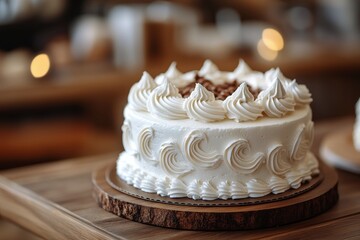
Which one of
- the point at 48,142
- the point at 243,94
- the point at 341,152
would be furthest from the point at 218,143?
the point at 48,142

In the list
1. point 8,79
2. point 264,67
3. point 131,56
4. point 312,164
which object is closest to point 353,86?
point 264,67

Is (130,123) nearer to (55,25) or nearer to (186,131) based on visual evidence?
(186,131)

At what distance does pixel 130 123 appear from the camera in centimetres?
182

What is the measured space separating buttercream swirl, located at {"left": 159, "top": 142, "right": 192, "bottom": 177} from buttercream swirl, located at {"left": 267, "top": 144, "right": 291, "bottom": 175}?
0.60 feet

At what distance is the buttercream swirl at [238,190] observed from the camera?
66.4 inches

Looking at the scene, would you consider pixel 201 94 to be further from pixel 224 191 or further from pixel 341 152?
pixel 341 152

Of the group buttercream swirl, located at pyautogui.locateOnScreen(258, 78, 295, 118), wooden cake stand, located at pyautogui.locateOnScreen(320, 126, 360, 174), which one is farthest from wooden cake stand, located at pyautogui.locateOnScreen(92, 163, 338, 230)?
wooden cake stand, located at pyautogui.locateOnScreen(320, 126, 360, 174)

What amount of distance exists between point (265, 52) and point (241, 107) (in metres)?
2.97

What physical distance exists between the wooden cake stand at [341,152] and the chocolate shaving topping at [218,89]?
→ 360 millimetres

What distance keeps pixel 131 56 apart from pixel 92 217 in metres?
2.66

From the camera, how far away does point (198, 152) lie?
1697 millimetres

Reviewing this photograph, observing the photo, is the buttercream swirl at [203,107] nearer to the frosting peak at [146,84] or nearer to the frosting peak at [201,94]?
the frosting peak at [201,94]

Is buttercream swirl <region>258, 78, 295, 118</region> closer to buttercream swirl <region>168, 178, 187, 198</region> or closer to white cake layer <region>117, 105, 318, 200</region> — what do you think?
white cake layer <region>117, 105, 318, 200</region>

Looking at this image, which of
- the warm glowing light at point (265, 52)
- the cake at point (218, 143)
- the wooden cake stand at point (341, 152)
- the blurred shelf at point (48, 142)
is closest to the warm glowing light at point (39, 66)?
the blurred shelf at point (48, 142)
